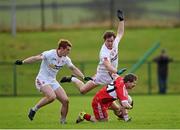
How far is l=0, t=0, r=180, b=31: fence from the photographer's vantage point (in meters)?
46.4

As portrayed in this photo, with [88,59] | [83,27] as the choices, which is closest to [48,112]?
[88,59]

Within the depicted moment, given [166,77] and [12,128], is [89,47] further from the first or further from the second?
[12,128]

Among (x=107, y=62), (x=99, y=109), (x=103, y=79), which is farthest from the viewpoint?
(x=103, y=79)

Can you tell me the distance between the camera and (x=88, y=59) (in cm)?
3872

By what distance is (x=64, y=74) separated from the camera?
33.4 metres

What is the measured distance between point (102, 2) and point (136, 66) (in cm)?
1662

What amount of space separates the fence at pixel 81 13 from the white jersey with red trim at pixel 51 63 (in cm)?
2853

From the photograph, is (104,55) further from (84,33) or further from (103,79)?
(84,33)

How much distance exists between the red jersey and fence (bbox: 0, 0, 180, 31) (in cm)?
2873

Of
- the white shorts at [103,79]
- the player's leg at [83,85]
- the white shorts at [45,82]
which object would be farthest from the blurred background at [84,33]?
the white shorts at [45,82]

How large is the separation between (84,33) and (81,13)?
8301mm

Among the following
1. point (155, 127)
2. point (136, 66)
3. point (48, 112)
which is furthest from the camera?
point (136, 66)

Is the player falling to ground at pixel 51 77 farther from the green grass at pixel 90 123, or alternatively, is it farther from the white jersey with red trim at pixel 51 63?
the green grass at pixel 90 123

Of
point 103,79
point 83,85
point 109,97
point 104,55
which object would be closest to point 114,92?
point 109,97
